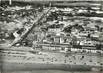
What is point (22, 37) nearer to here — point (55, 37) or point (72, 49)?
point (55, 37)

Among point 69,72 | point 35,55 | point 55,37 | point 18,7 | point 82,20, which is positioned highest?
point 18,7

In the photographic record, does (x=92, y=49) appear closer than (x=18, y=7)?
Yes

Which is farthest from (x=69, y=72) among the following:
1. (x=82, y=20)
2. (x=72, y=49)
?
(x=82, y=20)

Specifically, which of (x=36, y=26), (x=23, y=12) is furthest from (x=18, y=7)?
(x=36, y=26)

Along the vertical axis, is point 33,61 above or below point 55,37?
below

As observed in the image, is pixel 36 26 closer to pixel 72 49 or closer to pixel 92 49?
pixel 72 49

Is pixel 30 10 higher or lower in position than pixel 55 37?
higher
